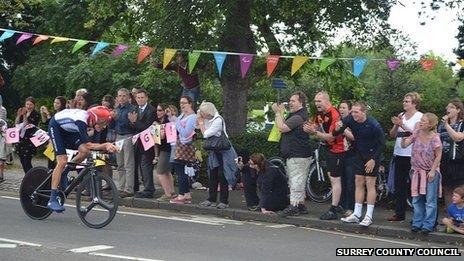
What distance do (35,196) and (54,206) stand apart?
438 millimetres

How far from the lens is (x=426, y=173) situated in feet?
32.6

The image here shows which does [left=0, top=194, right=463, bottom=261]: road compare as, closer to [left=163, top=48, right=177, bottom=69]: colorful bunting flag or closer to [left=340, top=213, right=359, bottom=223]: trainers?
[left=340, top=213, right=359, bottom=223]: trainers

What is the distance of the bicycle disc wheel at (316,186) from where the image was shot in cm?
1315

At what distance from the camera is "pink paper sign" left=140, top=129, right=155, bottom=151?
12.5 meters

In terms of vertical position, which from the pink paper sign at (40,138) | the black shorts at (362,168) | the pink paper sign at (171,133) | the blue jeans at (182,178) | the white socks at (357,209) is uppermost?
the pink paper sign at (171,133)

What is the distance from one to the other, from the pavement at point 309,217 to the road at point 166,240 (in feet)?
0.91

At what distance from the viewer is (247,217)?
11398 millimetres

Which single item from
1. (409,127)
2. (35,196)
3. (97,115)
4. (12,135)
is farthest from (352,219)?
(12,135)

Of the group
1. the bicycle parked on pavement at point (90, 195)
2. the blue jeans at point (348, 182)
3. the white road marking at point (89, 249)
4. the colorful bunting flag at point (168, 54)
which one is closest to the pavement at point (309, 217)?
the blue jeans at point (348, 182)

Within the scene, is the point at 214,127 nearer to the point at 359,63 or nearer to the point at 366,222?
the point at 366,222

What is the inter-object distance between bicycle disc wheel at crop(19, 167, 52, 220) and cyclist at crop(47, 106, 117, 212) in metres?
0.25

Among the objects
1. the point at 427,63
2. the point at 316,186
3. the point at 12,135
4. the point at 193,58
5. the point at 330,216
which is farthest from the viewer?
the point at 12,135

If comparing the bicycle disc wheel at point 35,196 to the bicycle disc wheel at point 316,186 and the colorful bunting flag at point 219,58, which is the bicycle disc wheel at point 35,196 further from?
the bicycle disc wheel at point 316,186

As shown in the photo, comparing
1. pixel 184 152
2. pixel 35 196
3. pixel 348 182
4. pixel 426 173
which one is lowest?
pixel 35 196
